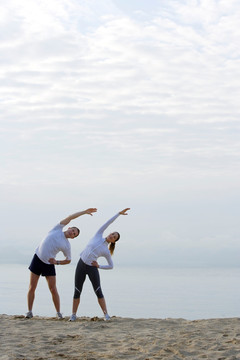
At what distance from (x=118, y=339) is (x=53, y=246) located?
234cm

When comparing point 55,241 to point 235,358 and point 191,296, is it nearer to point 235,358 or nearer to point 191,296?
point 235,358

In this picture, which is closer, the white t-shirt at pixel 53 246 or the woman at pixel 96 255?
the woman at pixel 96 255

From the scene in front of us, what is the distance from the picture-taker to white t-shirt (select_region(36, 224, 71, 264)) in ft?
35.8

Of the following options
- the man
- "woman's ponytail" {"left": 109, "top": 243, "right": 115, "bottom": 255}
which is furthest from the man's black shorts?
"woman's ponytail" {"left": 109, "top": 243, "right": 115, "bottom": 255}

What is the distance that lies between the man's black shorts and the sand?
87 cm

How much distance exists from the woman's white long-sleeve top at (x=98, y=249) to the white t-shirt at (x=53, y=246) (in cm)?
32

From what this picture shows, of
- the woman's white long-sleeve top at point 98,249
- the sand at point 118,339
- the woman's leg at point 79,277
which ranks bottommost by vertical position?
the sand at point 118,339

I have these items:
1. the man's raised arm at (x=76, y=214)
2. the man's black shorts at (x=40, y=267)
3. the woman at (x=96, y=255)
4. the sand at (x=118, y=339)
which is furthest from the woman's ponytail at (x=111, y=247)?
the sand at (x=118, y=339)

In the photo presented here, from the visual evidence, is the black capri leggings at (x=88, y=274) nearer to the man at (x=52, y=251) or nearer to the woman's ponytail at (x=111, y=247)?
the man at (x=52, y=251)

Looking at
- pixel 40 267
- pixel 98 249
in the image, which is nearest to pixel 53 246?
pixel 40 267

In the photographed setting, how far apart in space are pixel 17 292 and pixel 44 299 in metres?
11.0

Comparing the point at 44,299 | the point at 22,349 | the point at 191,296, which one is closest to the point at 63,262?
the point at 22,349

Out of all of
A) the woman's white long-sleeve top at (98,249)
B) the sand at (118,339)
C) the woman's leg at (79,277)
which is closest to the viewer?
the sand at (118,339)

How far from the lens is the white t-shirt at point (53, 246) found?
1092 cm
